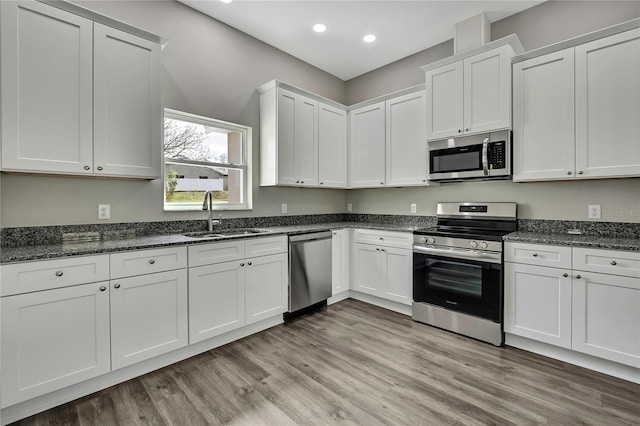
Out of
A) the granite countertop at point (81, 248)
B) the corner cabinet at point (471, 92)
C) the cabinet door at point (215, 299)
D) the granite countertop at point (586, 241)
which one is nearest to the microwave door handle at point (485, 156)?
the corner cabinet at point (471, 92)

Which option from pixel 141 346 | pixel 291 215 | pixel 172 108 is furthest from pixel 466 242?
pixel 172 108

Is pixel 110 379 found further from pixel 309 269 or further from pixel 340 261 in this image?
pixel 340 261

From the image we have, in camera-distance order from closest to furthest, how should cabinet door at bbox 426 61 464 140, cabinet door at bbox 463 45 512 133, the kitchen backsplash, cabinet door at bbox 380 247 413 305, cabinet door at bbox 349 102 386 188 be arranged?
the kitchen backsplash < cabinet door at bbox 463 45 512 133 < cabinet door at bbox 426 61 464 140 < cabinet door at bbox 380 247 413 305 < cabinet door at bbox 349 102 386 188

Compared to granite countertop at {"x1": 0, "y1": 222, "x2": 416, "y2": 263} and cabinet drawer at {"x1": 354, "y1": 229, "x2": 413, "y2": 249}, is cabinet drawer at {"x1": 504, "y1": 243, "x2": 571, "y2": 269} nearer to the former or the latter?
cabinet drawer at {"x1": 354, "y1": 229, "x2": 413, "y2": 249}

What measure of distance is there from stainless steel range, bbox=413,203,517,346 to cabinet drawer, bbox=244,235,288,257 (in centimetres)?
140

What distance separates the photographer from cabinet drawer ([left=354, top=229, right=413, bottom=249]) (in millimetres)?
3334

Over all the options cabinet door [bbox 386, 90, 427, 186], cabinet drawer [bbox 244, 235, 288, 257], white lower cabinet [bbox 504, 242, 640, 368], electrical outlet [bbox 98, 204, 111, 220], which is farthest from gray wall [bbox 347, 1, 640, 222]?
electrical outlet [bbox 98, 204, 111, 220]

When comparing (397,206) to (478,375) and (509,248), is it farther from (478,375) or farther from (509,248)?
(478,375)

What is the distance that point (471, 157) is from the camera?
2992 millimetres

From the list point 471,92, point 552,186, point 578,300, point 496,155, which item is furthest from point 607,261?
point 471,92

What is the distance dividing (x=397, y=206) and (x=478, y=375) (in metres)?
2.31

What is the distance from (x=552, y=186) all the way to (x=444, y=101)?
4.37ft

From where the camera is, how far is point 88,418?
1761mm

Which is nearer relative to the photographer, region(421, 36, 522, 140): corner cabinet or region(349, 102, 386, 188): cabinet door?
region(421, 36, 522, 140): corner cabinet
